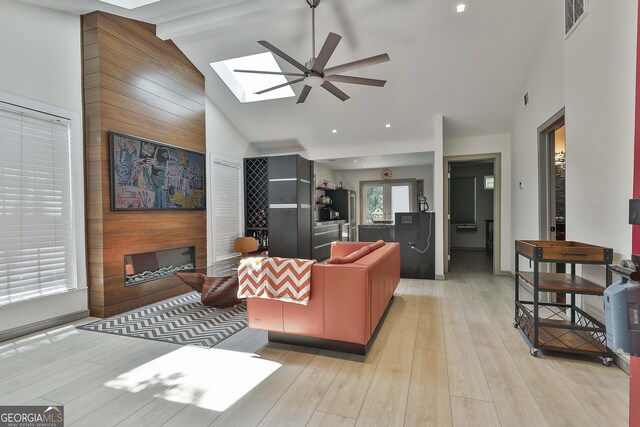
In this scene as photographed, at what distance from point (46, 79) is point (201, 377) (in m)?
3.38

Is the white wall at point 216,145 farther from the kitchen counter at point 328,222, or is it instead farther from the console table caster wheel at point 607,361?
the console table caster wheel at point 607,361

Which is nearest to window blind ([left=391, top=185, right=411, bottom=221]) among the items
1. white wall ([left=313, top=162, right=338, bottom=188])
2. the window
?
the window

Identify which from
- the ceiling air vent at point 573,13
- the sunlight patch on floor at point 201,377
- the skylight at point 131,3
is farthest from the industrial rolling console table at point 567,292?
the skylight at point 131,3

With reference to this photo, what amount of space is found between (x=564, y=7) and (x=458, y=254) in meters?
5.86

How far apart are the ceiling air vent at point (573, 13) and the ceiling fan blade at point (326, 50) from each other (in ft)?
6.82

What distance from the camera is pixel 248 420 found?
1616 mm

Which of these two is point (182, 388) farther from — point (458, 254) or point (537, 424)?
point (458, 254)

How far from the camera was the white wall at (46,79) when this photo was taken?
2744mm

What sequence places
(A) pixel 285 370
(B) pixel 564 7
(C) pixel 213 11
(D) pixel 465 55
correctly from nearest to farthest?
(A) pixel 285 370, (B) pixel 564 7, (C) pixel 213 11, (D) pixel 465 55

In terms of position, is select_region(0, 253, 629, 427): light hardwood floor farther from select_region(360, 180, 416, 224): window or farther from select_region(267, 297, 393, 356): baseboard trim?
select_region(360, 180, 416, 224): window

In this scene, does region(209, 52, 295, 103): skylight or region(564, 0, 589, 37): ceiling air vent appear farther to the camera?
region(209, 52, 295, 103): skylight

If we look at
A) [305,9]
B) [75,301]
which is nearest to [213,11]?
→ [305,9]

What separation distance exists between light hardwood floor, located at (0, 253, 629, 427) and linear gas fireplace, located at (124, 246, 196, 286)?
95 centimetres

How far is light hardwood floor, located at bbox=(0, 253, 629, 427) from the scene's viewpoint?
164 centimetres
